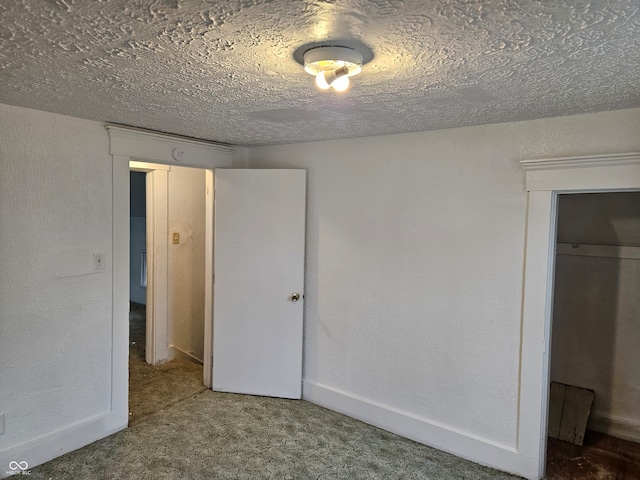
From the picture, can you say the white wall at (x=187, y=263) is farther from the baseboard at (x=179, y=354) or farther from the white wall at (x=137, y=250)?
the white wall at (x=137, y=250)

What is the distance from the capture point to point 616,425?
2.96m

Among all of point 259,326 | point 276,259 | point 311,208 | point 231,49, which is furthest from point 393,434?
point 231,49

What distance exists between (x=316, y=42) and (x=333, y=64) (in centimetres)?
12

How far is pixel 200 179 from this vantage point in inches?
160

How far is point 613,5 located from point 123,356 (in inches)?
122

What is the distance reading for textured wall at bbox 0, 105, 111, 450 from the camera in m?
2.28

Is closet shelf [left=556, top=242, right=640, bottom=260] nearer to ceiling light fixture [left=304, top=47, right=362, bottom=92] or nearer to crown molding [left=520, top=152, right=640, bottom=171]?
crown molding [left=520, top=152, right=640, bottom=171]

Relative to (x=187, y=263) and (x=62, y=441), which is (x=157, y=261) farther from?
(x=62, y=441)

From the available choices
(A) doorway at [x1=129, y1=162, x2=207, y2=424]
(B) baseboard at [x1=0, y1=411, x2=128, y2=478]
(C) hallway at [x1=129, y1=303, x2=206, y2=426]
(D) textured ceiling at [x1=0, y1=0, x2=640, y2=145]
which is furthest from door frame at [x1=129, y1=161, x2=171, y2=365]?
(D) textured ceiling at [x1=0, y1=0, x2=640, y2=145]

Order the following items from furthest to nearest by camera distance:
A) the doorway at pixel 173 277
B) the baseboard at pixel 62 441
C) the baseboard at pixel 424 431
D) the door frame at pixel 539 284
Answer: the doorway at pixel 173 277 → the baseboard at pixel 424 431 → the baseboard at pixel 62 441 → the door frame at pixel 539 284

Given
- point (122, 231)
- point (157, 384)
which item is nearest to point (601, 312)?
point (122, 231)

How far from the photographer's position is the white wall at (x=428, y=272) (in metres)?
2.41

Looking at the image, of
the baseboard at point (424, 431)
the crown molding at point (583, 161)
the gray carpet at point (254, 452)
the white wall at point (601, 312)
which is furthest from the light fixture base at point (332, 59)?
the white wall at point (601, 312)

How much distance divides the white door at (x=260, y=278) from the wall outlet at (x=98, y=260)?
0.92 meters
